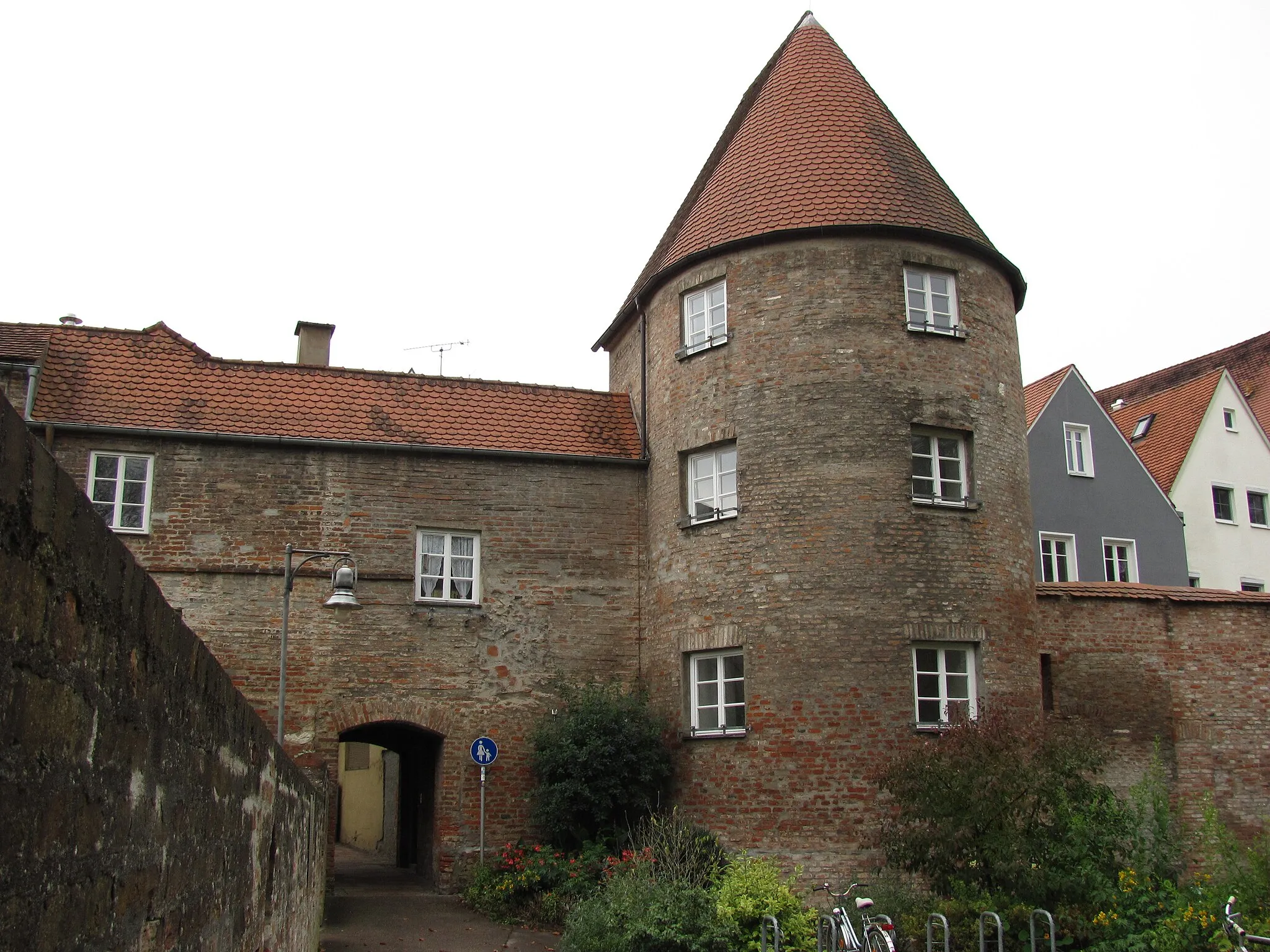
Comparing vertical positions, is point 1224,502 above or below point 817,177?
below

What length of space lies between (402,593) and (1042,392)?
18.0 meters

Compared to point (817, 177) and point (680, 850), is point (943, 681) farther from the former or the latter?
point (817, 177)

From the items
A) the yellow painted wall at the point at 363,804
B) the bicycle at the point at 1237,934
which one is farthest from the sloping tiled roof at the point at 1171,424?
the yellow painted wall at the point at 363,804

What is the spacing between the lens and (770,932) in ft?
50.0

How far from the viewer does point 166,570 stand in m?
19.7

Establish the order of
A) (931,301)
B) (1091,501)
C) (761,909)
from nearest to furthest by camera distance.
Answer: (761,909) < (931,301) < (1091,501)

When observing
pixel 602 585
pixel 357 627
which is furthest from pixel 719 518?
pixel 357 627

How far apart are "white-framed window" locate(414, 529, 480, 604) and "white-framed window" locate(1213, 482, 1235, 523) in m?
21.1

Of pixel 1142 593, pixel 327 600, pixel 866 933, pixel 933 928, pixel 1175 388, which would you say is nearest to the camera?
pixel 866 933

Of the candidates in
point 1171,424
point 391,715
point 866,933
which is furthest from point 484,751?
point 1171,424

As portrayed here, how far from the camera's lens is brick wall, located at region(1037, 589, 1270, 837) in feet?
67.1

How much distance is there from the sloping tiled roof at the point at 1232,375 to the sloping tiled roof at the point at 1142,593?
18.3 m

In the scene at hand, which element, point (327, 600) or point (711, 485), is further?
point (711, 485)

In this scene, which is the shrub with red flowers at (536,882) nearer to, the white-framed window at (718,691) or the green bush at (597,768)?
the green bush at (597,768)
